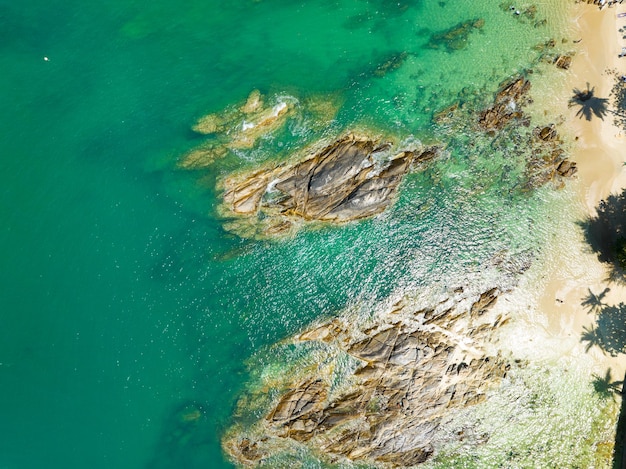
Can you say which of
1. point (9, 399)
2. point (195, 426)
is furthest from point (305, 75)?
point (9, 399)

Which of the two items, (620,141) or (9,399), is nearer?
(9,399)

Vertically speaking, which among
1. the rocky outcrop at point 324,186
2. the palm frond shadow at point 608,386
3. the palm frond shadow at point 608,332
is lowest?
the palm frond shadow at point 608,386

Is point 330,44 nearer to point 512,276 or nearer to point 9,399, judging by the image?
point 512,276

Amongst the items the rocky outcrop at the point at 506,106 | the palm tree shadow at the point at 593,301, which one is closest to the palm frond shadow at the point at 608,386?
the palm tree shadow at the point at 593,301

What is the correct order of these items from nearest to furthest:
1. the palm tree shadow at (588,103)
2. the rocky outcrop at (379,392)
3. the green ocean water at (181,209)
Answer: the green ocean water at (181,209) → the rocky outcrop at (379,392) → the palm tree shadow at (588,103)

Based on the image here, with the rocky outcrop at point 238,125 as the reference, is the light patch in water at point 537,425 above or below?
below

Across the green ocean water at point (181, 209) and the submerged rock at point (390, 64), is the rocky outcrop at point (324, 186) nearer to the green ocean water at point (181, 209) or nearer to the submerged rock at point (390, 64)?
the green ocean water at point (181, 209)
